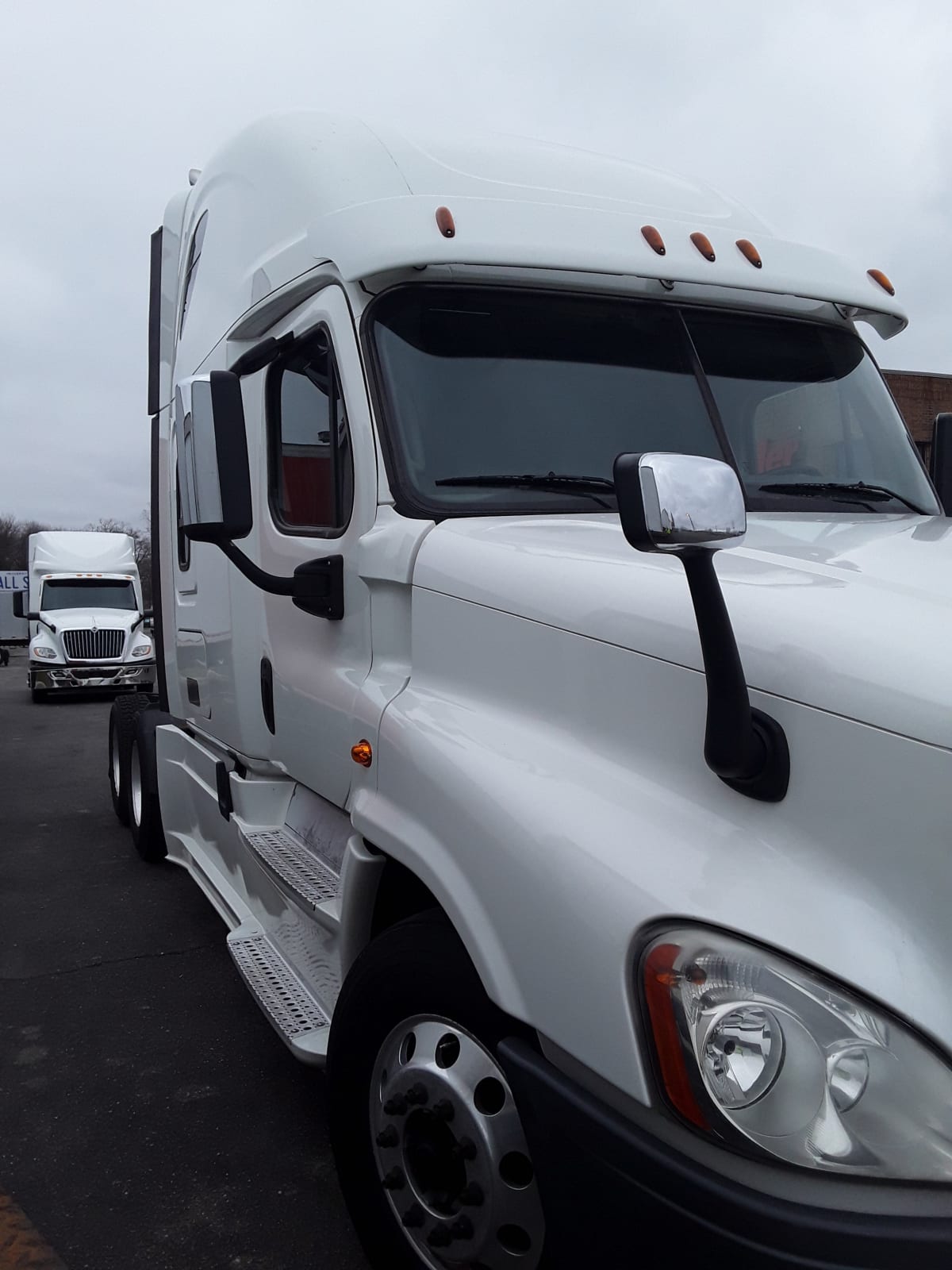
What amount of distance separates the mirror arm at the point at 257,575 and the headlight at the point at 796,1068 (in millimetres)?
1797

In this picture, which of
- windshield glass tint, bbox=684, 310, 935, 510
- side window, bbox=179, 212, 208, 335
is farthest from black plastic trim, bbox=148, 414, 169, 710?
windshield glass tint, bbox=684, 310, 935, 510

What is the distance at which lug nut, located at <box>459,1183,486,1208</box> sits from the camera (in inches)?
81.8

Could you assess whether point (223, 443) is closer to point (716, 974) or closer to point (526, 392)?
point (526, 392)

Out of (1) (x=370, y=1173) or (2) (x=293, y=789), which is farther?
(2) (x=293, y=789)

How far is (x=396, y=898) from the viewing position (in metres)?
2.72

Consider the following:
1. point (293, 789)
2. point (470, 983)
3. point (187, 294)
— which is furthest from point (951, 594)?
point (187, 294)

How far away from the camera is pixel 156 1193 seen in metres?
3.09

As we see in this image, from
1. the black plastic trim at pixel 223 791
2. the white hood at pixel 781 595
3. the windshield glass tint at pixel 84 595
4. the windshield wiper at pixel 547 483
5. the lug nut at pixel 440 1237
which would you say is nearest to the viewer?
the white hood at pixel 781 595

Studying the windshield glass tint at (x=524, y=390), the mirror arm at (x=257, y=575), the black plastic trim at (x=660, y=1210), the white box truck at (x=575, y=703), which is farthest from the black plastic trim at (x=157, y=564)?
the black plastic trim at (x=660, y=1210)

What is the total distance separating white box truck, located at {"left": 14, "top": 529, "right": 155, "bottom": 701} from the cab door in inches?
597

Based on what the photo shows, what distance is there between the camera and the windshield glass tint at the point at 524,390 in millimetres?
2832

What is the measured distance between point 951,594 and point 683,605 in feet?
1.56

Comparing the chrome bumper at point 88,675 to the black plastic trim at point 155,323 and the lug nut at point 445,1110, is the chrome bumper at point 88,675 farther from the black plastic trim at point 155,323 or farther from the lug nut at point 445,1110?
the lug nut at point 445,1110

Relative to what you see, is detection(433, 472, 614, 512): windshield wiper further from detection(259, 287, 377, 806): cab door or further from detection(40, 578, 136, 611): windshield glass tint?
detection(40, 578, 136, 611): windshield glass tint
